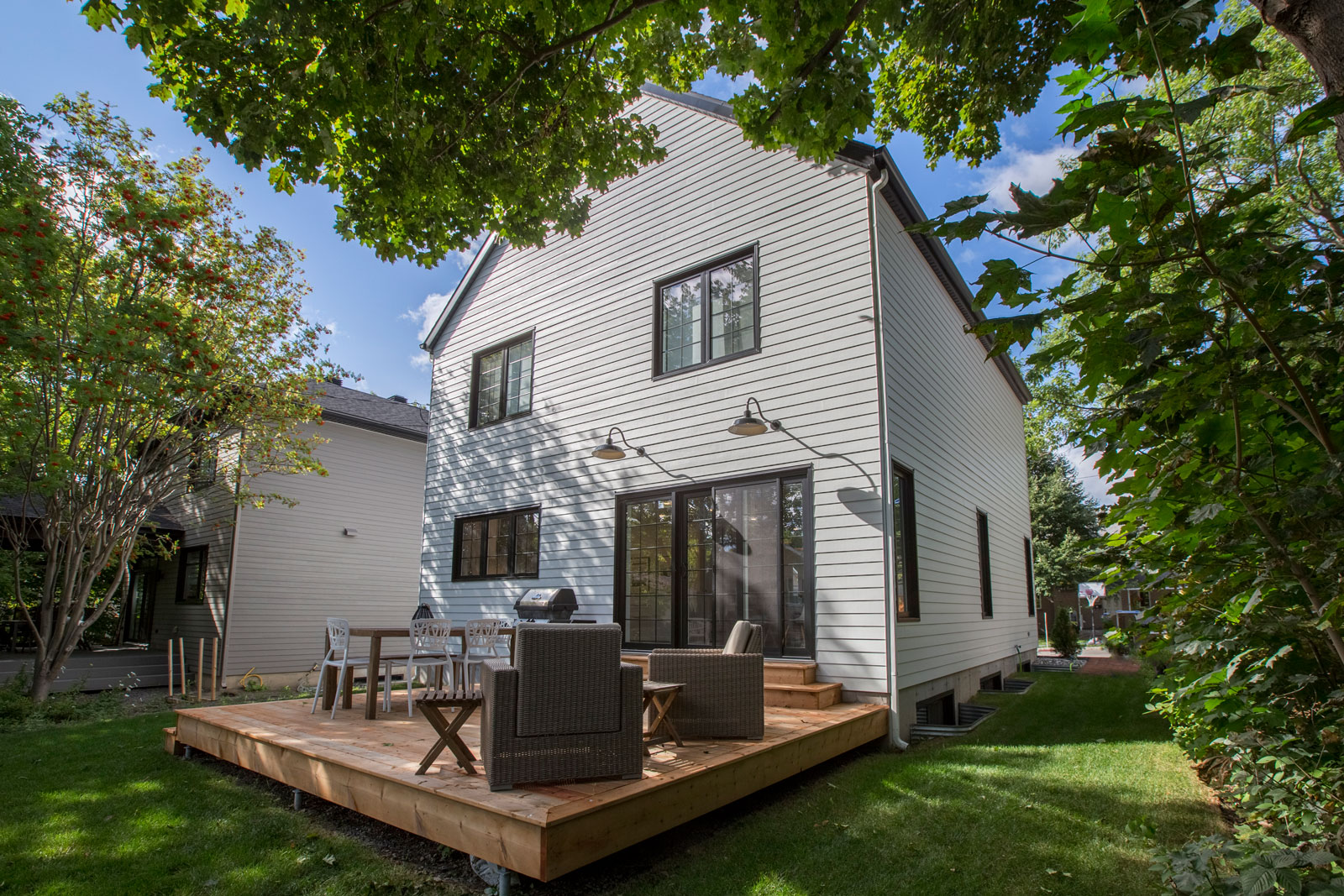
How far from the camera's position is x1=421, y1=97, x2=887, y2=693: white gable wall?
6.41m

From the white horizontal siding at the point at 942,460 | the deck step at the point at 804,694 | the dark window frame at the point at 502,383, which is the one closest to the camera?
the deck step at the point at 804,694

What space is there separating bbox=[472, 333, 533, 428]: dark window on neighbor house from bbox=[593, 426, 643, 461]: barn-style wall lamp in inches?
65.6

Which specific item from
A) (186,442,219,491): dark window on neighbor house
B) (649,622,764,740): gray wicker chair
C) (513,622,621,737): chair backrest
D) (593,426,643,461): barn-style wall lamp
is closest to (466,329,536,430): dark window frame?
(593,426,643,461): barn-style wall lamp

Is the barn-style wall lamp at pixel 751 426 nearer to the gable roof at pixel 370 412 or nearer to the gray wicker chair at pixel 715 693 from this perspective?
the gray wicker chair at pixel 715 693

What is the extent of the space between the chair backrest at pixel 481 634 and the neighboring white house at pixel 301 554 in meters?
7.12

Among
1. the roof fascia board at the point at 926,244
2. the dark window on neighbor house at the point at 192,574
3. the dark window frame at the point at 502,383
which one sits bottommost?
the dark window on neighbor house at the point at 192,574

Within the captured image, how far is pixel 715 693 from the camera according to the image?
4.63 m

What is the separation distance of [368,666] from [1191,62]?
20.7ft

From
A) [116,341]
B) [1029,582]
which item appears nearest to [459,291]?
[116,341]

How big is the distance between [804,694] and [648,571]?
241 centimetres

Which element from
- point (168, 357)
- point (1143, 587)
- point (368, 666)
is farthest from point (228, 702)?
point (1143, 587)

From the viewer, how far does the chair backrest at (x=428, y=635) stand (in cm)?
593

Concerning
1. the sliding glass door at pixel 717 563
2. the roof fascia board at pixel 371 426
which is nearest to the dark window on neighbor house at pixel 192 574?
the roof fascia board at pixel 371 426

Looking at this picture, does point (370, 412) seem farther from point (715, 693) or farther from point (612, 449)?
point (715, 693)
